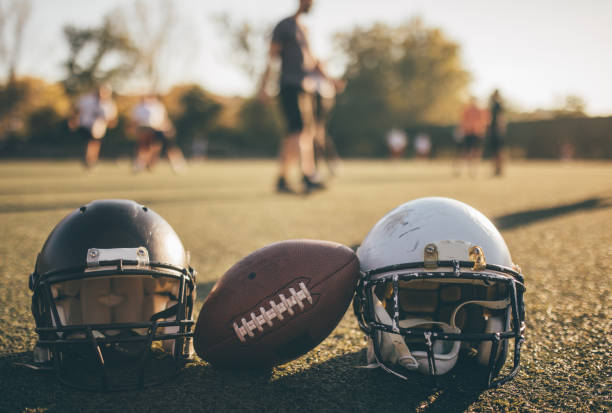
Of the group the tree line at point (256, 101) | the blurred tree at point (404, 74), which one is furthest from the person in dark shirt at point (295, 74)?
the blurred tree at point (404, 74)

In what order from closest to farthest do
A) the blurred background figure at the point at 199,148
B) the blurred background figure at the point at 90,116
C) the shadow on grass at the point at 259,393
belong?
the shadow on grass at the point at 259,393
the blurred background figure at the point at 90,116
the blurred background figure at the point at 199,148

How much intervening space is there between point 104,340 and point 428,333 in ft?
2.57

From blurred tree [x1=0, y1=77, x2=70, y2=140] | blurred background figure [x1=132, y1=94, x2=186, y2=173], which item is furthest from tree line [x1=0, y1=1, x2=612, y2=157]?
blurred background figure [x1=132, y1=94, x2=186, y2=173]

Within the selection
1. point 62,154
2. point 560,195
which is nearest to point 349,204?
point 560,195

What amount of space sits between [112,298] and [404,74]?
44686 millimetres

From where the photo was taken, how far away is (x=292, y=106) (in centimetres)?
551

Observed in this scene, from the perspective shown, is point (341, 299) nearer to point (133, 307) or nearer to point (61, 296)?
point (133, 307)

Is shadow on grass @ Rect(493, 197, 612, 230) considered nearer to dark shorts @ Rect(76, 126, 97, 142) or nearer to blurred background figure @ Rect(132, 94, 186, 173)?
blurred background figure @ Rect(132, 94, 186, 173)

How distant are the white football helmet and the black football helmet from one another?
53cm

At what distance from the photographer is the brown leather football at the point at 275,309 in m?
1.33

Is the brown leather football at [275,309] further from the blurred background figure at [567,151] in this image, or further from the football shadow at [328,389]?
the blurred background figure at [567,151]

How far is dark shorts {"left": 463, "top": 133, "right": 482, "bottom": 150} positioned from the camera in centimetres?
1133

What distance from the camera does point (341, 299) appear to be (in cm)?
140

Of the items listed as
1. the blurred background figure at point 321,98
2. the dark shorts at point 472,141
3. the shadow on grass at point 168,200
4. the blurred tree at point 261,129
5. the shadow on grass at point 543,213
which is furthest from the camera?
the blurred tree at point 261,129
